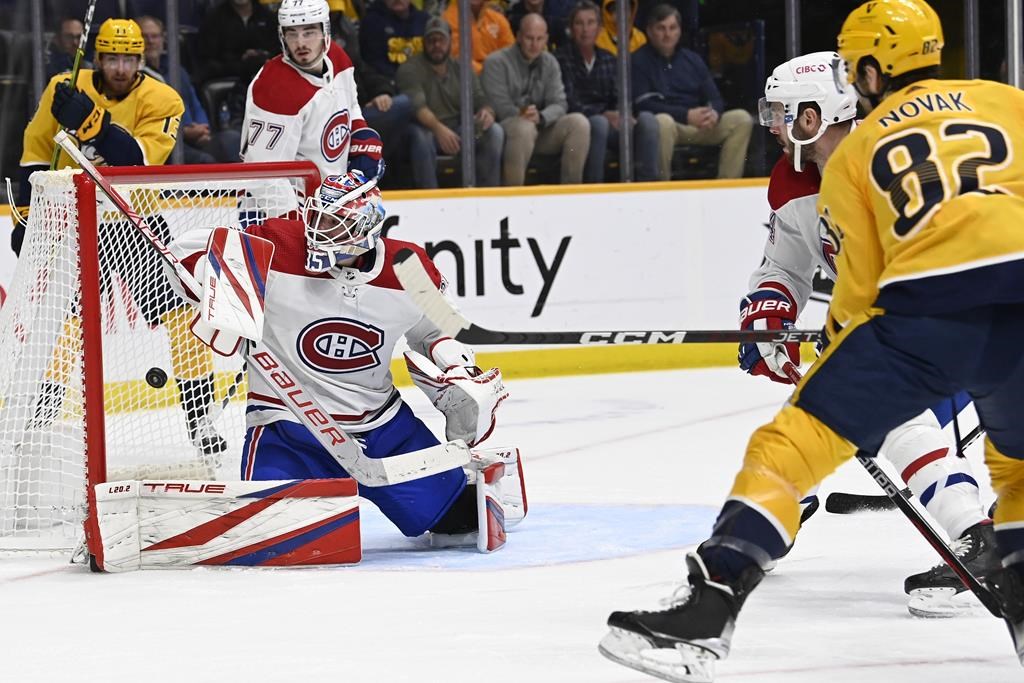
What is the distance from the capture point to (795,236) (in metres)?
3.34

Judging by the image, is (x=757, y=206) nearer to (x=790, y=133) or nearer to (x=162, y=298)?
(x=162, y=298)

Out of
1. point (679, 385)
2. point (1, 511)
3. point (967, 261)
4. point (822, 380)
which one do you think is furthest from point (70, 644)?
point (679, 385)

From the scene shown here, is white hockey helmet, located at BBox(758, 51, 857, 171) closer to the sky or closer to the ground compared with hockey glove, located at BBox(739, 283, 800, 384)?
closer to the sky

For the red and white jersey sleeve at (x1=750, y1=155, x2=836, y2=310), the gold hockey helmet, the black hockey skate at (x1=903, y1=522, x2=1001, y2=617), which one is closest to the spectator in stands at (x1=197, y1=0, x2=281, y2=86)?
the red and white jersey sleeve at (x1=750, y1=155, x2=836, y2=310)

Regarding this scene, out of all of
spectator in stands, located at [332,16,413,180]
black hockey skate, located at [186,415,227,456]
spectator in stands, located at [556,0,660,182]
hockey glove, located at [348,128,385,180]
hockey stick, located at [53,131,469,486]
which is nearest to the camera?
hockey stick, located at [53,131,469,486]

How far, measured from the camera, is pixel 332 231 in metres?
3.39

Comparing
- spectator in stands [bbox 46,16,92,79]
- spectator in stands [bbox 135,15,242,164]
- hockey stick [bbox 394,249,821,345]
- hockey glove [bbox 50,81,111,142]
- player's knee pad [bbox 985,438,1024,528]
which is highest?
spectator in stands [bbox 46,16,92,79]

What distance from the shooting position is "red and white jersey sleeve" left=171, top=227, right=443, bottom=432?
11.4 ft

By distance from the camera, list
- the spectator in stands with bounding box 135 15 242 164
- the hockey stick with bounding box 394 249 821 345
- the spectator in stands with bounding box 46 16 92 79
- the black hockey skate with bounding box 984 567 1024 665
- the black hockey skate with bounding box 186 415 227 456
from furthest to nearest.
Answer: the spectator in stands with bounding box 135 15 242 164 → the spectator in stands with bounding box 46 16 92 79 → the black hockey skate with bounding box 186 415 227 456 → the hockey stick with bounding box 394 249 821 345 → the black hockey skate with bounding box 984 567 1024 665

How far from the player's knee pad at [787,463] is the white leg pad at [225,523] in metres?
1.27

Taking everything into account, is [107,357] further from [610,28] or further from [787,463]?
[610,28]

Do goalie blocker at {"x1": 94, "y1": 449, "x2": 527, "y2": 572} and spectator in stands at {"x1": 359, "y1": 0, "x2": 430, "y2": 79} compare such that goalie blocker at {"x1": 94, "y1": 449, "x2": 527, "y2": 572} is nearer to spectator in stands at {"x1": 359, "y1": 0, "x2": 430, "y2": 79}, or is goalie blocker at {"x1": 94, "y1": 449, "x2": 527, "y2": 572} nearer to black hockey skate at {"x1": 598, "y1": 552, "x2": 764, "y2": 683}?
black hockey skate at {"x1": 598, "y1": 552, "x2": 764, "y2": 683}

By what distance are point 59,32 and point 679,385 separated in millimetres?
2575

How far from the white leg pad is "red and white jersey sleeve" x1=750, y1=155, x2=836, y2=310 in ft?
3.08
